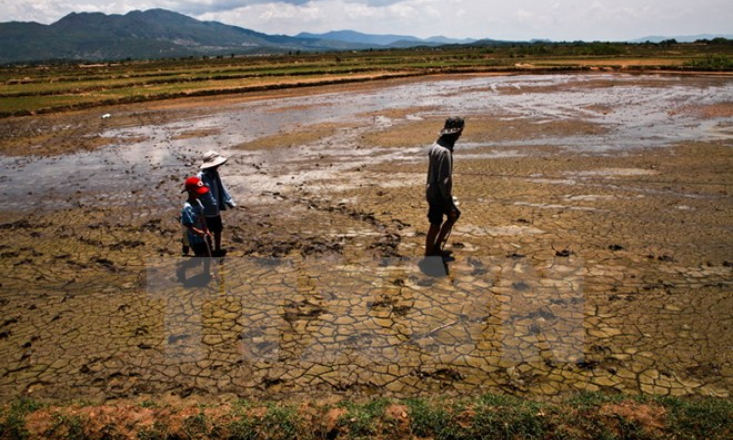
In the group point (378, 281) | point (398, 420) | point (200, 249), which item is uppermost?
point (200, 249)

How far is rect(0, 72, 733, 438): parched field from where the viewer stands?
4.51 metres

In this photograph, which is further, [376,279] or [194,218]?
[376,279]

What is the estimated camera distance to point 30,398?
14.2 feet

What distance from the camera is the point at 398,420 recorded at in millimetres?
3871

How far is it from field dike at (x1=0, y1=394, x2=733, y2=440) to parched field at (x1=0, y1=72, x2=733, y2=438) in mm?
88

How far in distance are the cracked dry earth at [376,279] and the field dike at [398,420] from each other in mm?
266

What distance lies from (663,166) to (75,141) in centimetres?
2047

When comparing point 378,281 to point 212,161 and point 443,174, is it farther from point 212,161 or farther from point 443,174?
point 212,161

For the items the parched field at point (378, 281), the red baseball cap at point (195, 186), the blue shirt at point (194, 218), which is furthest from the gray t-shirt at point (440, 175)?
the blue shirt at point (194, 218)

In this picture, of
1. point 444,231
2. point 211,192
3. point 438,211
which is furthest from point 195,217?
point 444,231

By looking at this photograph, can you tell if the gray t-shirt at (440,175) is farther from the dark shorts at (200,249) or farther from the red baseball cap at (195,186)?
the dark shorts at (200,249)

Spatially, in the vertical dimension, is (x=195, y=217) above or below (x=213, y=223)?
above

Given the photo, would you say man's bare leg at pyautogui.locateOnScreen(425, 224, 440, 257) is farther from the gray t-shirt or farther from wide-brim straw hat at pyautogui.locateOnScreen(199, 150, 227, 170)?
wide-brim straw hat at pyautogui.locateOnScreen(199, 150, 227, 170)

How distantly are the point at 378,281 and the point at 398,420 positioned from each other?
259 cm
